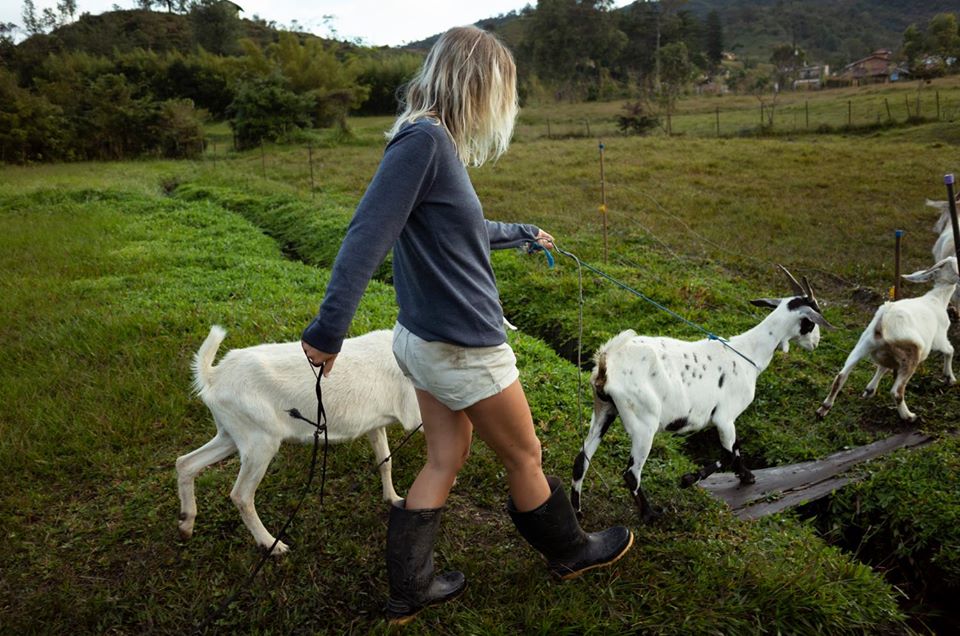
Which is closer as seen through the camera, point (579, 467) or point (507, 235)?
point (507, 235)

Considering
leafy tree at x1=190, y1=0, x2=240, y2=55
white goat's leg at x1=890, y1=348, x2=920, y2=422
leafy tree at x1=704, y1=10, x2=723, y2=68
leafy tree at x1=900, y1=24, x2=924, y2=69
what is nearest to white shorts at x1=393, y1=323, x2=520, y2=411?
white goat's leg at x1=890, y1=348, x2=920, y2=422

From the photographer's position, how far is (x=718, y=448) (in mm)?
5445

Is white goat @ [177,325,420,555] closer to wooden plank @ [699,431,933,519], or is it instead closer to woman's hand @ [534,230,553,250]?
woman's hand @ [534,230,553,250]

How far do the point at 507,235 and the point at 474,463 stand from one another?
181cm

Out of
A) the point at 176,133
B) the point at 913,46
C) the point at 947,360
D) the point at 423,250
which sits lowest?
the point at 947,360

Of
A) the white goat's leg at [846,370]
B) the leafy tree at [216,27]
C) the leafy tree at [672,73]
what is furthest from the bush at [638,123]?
the leafy tree at [216,27]

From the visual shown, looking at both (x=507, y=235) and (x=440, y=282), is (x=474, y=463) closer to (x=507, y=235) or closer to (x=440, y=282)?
(x=507, y=235)

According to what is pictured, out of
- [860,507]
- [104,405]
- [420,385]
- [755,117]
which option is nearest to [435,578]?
[420,385]

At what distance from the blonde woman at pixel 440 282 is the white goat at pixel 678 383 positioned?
1.23 meters

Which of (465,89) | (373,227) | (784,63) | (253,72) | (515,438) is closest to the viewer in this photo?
(373,227)

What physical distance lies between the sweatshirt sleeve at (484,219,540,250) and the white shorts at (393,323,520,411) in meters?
0.76

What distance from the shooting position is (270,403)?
135 inches

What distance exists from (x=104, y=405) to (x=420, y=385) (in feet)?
11.3

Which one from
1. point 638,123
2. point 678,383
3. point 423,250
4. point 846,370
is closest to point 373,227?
point 423,250
